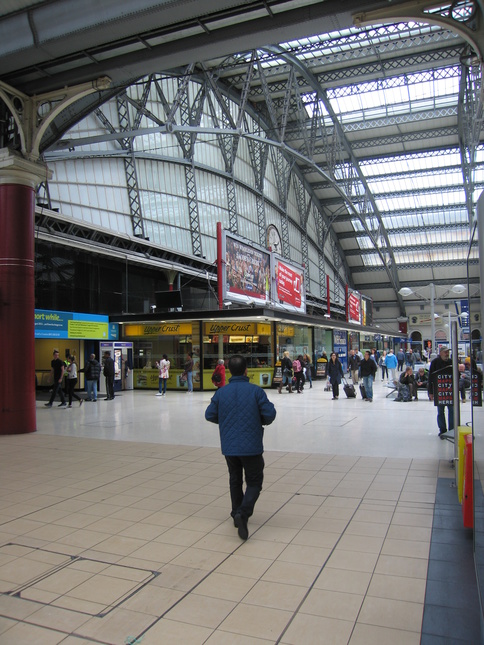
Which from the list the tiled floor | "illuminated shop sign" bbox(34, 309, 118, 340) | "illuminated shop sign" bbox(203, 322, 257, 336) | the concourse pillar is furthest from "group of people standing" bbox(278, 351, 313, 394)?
the concourse pillar

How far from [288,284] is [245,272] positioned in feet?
18.0

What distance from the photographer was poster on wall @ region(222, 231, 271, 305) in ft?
61.5

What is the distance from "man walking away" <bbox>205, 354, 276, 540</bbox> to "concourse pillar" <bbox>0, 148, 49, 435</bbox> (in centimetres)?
776

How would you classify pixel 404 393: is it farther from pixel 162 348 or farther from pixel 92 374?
pixel 162 348

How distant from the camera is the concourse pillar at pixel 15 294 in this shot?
11.4m

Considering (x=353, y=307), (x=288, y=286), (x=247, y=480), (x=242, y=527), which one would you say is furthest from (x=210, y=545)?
(x=353, y=307)

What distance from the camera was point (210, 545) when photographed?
15.8ft

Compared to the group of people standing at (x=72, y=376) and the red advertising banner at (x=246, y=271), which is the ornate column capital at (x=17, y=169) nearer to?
the group of people standing at (x=72, y=376)

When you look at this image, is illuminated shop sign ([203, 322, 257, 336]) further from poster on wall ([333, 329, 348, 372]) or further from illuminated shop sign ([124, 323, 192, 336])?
poster on wall ([333, 329, 348, 372])

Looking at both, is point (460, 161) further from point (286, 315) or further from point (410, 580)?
point (410, 580)

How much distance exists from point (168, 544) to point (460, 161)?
51.5m

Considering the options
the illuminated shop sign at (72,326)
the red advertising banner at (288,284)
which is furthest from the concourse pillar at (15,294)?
the red advertising banner at (288,284)

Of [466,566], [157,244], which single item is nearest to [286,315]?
[157,244]

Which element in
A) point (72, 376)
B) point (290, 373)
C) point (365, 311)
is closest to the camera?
point (72, 376)
